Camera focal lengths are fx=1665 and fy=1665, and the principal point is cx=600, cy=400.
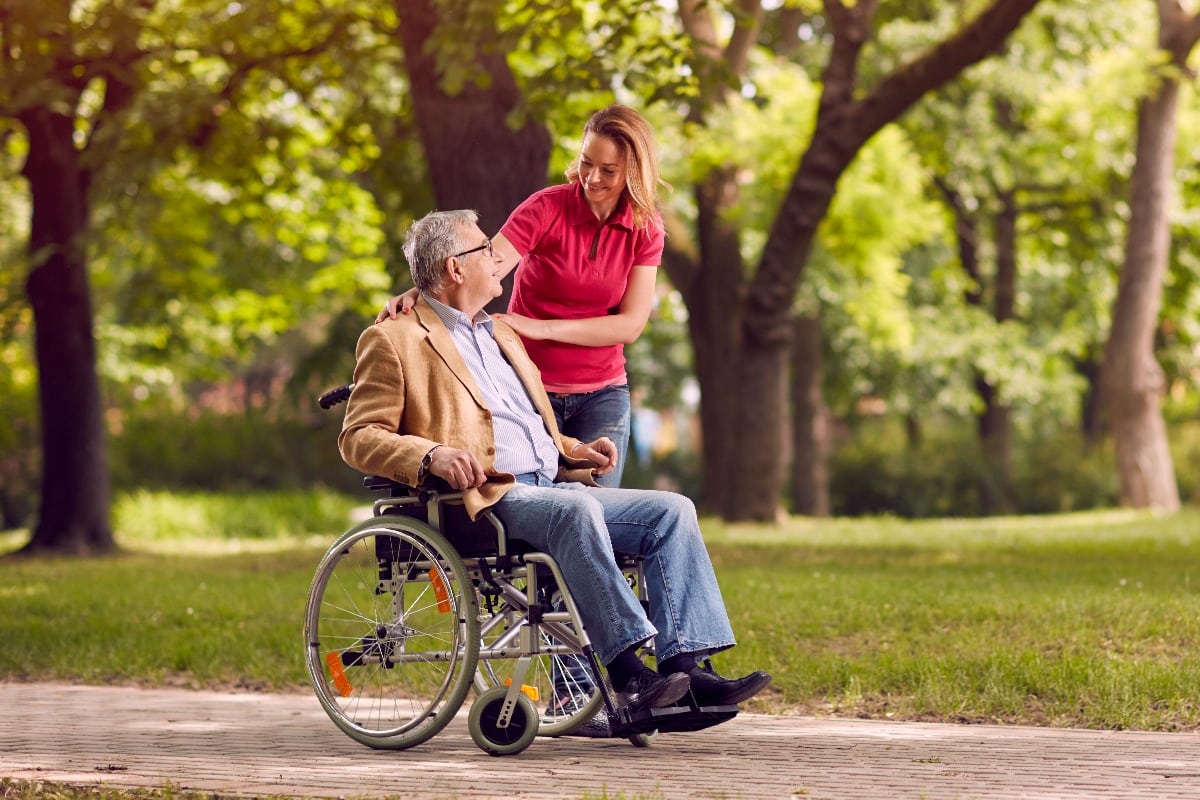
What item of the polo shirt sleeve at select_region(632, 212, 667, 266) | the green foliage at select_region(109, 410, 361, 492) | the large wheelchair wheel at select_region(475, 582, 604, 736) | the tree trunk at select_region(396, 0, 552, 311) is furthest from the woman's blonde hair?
the green foliage at select_region(109, 410, 361, 492)

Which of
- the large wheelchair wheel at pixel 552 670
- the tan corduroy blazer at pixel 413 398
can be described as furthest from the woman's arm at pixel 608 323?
the large wheelchair wheel at pixel 552 670

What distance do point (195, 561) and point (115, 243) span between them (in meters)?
3.01

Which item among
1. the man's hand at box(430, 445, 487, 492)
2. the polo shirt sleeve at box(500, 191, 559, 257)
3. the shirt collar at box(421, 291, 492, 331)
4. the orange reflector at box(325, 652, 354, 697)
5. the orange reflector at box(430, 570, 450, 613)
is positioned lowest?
the orange reflector at box(325, 652, 354, 697)

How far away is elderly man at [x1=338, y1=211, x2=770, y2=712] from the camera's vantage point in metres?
4.76

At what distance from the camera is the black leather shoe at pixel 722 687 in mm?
4777

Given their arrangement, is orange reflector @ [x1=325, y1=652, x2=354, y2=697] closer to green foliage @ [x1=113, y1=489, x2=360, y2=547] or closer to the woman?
the woman

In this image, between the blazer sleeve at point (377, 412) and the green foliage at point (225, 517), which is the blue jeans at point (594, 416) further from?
the green foliage at point (225, 517)

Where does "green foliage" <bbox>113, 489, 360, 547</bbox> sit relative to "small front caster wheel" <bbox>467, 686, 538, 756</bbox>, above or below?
below

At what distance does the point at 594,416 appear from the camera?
5.67 metres

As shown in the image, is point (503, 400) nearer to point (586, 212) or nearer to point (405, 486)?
point (405, 486)

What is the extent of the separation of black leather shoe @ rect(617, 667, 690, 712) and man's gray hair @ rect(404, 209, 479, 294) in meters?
1.39

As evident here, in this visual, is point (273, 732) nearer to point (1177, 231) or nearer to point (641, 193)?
point (641, 193)

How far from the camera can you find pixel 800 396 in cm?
2542

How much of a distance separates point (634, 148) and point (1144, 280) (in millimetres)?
16651
